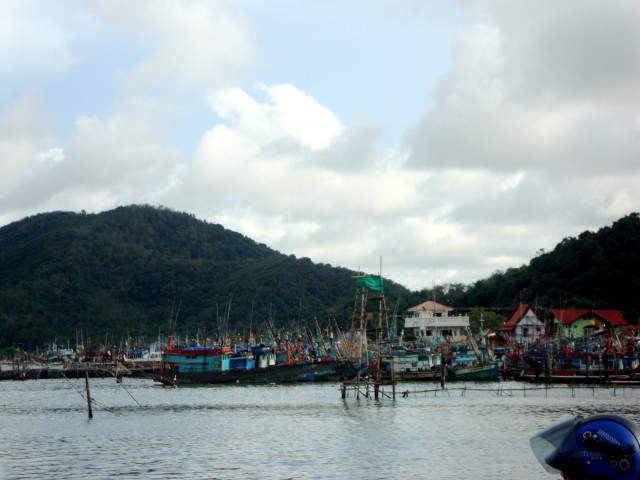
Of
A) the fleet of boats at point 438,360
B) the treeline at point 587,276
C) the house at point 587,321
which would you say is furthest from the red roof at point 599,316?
the treeline at point 587,276

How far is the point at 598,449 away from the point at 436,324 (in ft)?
388

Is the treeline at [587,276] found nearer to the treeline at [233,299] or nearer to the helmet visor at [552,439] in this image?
the treeline at [233,299]

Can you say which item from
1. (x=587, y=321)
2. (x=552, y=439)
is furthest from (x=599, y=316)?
(x=552, y=439)

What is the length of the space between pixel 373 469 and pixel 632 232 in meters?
105

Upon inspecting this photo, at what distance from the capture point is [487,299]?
503ft

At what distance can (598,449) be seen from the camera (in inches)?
292

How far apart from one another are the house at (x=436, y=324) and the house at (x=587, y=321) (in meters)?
14.2

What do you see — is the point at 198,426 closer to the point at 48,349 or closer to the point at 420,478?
the point at 420,478

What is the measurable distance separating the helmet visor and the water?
69.3 ft

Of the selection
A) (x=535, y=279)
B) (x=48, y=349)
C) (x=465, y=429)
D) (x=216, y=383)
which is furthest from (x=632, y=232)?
(x=48, y=349)

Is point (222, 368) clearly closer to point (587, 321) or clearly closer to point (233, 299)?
point (587, 321)

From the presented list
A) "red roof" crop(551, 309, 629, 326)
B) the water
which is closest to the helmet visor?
the water

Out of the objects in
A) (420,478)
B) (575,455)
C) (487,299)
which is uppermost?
(487,299)

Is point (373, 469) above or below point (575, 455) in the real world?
below
